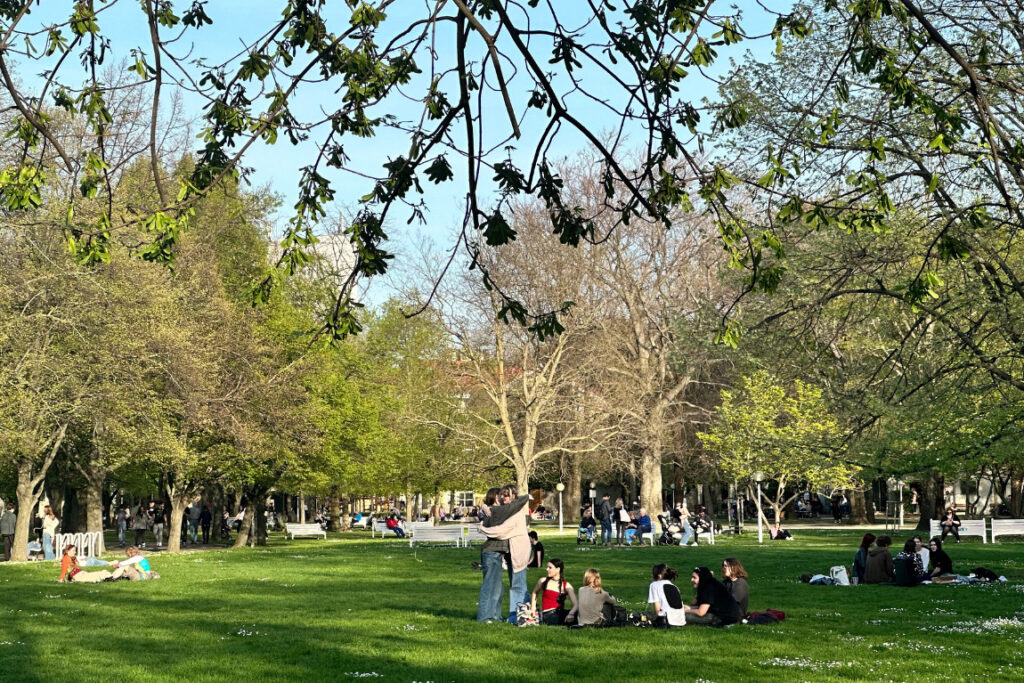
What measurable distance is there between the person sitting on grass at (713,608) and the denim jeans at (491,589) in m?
2.80

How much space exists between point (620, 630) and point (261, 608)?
6.74 metres

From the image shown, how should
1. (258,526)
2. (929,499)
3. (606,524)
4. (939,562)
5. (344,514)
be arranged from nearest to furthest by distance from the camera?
(939,562) < (606,524) < (258,526) < (929,499) < (344,514)

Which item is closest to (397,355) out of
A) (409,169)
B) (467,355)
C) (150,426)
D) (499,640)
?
(467,355)

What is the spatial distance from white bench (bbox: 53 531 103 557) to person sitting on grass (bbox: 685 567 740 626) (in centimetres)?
2599

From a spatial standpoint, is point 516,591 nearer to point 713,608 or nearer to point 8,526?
point 713,608

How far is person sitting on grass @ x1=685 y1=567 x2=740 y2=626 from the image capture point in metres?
18.0


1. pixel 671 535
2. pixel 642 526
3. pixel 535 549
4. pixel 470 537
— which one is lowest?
pixel 470 537

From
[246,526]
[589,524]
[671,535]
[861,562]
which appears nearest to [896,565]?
[861,562]

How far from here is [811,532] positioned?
194ft

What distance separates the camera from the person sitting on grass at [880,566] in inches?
995

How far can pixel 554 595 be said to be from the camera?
732 inches

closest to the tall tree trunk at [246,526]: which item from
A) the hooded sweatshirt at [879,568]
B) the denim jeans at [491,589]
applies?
the hooded sweatshirt at [879,568]

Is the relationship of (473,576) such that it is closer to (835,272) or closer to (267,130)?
(835,272)

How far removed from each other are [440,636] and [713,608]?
4192 mm
